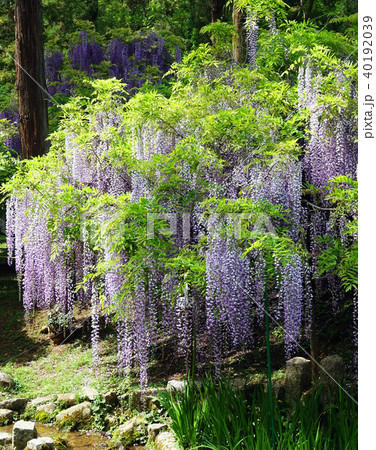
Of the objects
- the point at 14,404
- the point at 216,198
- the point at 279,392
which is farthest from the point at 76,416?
the point at 216,198

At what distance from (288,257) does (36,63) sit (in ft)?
19.5

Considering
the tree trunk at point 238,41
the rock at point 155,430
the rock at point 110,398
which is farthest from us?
the tree trunk at point 238,41

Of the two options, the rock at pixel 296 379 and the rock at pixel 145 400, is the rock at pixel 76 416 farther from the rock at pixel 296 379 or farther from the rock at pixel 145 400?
the rock at pixel 296 379

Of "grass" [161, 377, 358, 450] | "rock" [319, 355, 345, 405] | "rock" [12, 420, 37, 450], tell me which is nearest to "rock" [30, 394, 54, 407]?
"rock" [12, 420, 37, 450]

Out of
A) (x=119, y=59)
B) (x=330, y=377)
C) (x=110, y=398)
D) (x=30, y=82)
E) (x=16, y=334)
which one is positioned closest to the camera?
(x=330, y=377)

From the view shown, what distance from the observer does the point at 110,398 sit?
5.94 metres

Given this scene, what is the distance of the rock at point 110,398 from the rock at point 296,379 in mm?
1998

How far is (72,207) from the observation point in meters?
6.00

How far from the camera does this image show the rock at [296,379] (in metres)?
5.03

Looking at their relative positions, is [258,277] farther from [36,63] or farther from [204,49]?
[36,63]

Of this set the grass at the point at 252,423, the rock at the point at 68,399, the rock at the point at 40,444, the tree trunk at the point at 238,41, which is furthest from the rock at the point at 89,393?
the tree trunk at the point at 238,41

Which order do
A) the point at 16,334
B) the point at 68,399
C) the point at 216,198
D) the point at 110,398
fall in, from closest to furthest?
the point at 216,198 < the point at 110,398 < the point at 68,399 < the point at 16,334

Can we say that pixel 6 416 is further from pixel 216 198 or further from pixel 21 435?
pixel 216 198

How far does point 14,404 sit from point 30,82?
4916 mm
